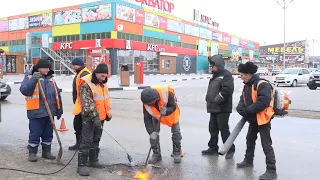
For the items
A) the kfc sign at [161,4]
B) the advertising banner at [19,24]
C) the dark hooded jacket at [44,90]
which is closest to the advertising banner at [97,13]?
the kfc sign at [161,4]

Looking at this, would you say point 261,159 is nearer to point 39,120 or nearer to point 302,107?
point 39,120

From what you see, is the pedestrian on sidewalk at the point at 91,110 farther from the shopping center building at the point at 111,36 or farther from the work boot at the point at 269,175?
the shopping center building at the point at 111,36

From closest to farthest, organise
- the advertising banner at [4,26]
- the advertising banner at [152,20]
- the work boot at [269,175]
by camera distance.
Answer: the work boot at [269,175] < the advertising banner at [152,20] < the advertising banner at [4,26]

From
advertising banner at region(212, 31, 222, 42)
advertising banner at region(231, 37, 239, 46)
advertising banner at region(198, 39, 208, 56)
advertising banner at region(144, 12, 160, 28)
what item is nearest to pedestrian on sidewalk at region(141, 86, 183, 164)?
advertising banner at region(144, 12, 160, 28)

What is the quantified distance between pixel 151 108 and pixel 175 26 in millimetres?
48696

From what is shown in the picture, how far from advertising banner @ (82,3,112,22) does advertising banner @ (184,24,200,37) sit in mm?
18346

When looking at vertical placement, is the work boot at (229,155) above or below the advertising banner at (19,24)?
below

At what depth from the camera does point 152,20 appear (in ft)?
155

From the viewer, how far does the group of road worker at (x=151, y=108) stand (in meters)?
4.80

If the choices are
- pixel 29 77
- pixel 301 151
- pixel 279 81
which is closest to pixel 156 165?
pixel 29 77

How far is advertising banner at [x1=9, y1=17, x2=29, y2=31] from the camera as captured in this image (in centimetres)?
5084

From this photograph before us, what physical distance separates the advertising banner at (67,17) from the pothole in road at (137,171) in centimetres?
4079

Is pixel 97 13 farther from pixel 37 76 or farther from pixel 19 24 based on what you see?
pixel 37 76

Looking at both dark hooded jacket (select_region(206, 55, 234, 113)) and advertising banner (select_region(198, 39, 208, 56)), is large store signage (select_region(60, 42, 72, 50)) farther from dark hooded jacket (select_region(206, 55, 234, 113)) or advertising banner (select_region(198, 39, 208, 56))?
dark hooded jacket (select_region(206, 55, 234, 113))
